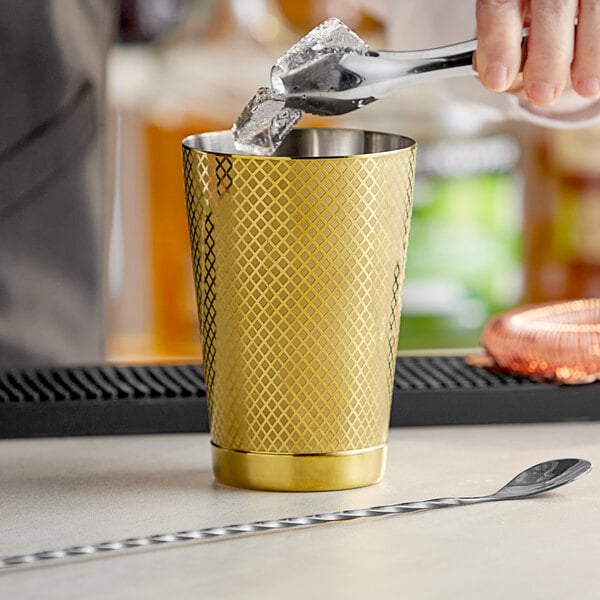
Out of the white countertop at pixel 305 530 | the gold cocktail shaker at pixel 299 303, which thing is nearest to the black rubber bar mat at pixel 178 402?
the white countertop at pixel 305 530

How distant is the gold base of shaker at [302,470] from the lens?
0.66m

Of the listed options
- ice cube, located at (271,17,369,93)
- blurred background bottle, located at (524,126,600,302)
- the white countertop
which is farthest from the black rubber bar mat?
blurred background bottle, located at (524,126,600,302)

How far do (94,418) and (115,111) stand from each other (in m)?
1.42

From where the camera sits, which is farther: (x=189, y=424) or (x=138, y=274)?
(x=138, y=274)

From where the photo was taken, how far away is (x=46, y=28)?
112 cm

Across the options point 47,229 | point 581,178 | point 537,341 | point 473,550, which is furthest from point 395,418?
point 581,178

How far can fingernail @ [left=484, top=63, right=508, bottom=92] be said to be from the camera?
0.71 m

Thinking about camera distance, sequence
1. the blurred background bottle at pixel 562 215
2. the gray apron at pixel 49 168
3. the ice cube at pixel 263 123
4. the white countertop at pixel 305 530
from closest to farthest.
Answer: the white countertop at pixel 305 530, the ice cube at pixel 263 123, the gray apron at pixel 49 168, the blurred background bottle at pixel 562 215

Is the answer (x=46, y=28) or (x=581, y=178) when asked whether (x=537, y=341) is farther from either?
(x=581, y=178)

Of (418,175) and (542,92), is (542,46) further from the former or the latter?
(418,175)

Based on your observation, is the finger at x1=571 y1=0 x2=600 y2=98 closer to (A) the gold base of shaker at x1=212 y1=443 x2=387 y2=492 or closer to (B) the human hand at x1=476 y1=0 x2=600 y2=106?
(B) the human hand at x1=476 y1=0 x2=600 y2=106

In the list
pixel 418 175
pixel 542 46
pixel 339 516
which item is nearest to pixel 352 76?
pixel 542 46

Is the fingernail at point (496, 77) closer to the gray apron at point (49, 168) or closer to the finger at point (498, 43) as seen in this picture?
the finger at point (498, 43)

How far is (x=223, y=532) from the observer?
592 mm
